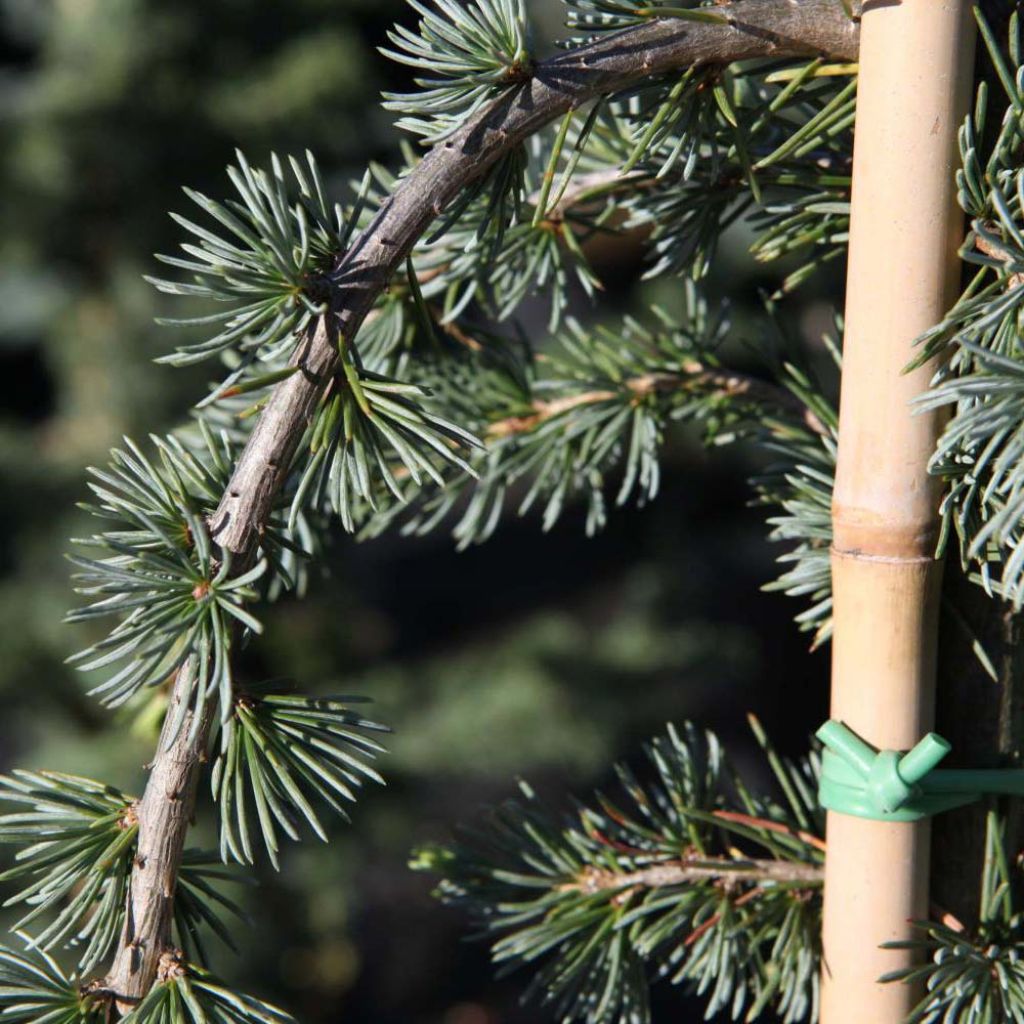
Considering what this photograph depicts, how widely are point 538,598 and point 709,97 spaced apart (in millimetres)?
1929

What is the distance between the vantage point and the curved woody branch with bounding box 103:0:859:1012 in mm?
266

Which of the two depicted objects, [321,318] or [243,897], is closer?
[321,318]

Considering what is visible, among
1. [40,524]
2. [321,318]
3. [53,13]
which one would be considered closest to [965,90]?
[321,318]

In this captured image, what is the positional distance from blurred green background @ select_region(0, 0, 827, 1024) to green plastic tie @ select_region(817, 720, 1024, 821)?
30.7 inches

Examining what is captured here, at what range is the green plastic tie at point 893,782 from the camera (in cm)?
30

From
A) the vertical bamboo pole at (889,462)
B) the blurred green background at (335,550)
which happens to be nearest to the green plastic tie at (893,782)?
the vertical bamboo pole at (889,462)

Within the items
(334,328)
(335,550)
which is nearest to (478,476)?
(334,328)

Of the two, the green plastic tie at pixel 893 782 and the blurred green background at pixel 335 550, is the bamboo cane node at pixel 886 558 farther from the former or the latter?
the blurred green background at pixel 335 550

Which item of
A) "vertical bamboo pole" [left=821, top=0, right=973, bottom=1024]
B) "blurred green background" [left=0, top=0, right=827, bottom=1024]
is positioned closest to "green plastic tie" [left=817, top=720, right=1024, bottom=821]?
"vertical bamboo pole" [left=821, top=0, right=973, bottom=1024]

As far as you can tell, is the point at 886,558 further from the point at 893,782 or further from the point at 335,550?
the point at 335,550

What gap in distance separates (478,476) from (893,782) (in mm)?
140

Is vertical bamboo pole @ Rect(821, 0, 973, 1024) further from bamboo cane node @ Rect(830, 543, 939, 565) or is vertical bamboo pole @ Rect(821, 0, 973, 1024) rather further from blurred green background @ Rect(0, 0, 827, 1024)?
blurred green background @ Rect(0, 0, 827, 1024)

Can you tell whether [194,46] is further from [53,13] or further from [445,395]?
[445,395]

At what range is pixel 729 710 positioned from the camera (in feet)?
6.95
